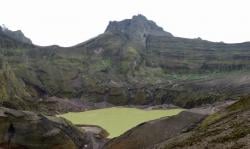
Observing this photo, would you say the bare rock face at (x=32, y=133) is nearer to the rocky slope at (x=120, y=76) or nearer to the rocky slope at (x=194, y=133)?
the rocky slope at (x=194, y=133)

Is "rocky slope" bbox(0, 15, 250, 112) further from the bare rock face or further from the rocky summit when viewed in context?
the bare rock face

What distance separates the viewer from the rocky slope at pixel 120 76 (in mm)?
138375

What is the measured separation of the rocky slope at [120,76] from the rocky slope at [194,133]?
215 feet

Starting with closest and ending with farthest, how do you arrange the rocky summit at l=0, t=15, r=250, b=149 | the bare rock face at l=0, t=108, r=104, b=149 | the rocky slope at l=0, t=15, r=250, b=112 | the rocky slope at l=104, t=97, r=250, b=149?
1. the rocky slope at l=104, t=97, r=250, b=149
2. the rocky summit at l=0, t=15, r=250, b=149
3. the bare rock face at l=0, t=108, r=104, b=149
4. the rocky slope at l=0, t=15, r=250, b=112

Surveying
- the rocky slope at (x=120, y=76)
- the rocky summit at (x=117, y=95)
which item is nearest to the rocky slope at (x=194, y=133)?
the rocky summit at (x=117, y=95)

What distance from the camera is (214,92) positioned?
13212 cm

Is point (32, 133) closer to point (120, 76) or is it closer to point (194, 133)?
point (194, 133)

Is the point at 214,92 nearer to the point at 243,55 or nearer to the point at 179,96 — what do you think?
the point at 179,96

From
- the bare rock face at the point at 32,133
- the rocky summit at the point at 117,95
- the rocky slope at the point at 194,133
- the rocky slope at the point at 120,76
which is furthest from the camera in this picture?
the rocky slope at the point at 120,76

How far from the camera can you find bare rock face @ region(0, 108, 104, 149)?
2264 inches

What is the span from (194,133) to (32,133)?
84.5 ft

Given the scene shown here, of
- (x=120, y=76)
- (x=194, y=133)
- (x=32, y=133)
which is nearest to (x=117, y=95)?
(x=120, y=76)

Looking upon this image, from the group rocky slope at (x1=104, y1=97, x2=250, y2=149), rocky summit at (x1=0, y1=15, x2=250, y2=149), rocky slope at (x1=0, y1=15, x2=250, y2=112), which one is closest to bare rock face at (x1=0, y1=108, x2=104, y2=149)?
rocky summit at (x1=0, y1=15, x2=250, y2=149)

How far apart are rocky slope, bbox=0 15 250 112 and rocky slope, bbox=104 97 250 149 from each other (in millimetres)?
65525
